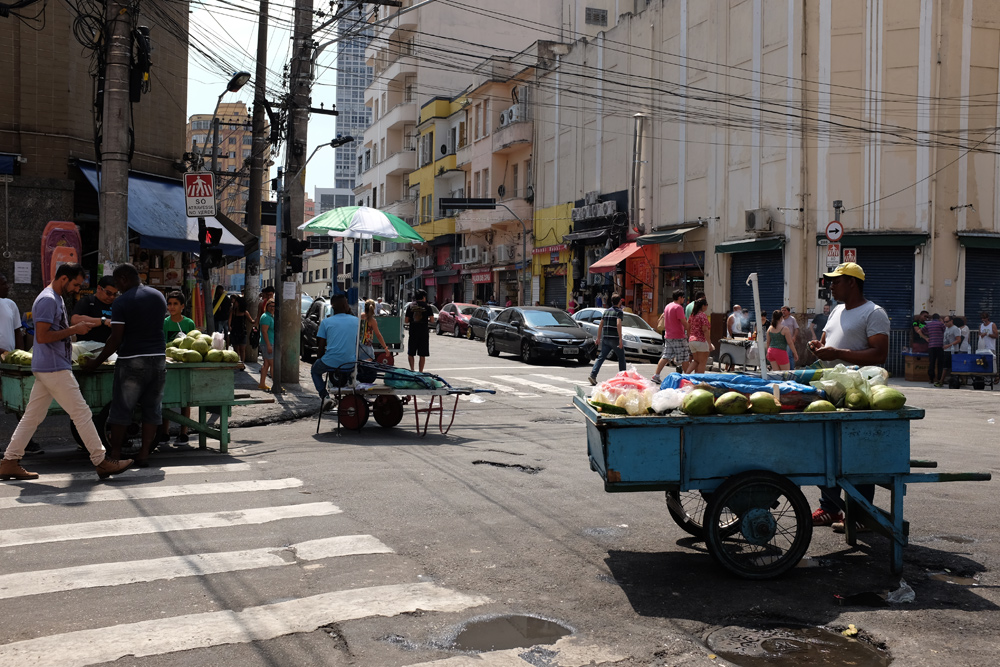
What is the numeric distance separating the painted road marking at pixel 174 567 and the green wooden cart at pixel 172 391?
372 centimetres

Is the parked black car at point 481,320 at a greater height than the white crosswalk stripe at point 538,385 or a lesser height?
greater

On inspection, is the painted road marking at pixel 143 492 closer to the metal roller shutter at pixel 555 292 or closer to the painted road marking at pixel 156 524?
the painted road marking at pixel 156 524

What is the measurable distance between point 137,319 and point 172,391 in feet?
3.81

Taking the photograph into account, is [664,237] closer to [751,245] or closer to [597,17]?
[751,245]

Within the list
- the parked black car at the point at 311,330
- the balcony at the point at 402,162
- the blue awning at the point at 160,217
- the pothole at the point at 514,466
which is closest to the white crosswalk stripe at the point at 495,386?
the parked black car at the point at 311,330

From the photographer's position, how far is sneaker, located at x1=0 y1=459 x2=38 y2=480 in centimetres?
802

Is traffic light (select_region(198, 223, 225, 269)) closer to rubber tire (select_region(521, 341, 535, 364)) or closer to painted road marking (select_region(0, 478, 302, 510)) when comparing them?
painted road marking (select_region(0, 478, 302, 510))

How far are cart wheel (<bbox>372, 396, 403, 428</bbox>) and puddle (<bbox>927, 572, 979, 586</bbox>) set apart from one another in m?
7.63

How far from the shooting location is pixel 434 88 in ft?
184

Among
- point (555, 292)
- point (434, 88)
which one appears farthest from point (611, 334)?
point (434, 88)

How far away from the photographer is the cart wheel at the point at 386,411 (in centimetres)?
1209

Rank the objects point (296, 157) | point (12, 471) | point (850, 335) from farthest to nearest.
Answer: point (296, 157)
point (12, 471)
point (850, 335)

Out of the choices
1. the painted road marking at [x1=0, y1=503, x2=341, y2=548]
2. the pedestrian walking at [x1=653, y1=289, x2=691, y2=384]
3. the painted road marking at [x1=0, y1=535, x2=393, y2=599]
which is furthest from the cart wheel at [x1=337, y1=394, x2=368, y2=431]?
the pedestrian walking at [x1=653, y1=289, x2=691, y2=384]

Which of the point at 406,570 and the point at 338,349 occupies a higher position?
the point at 338,349
